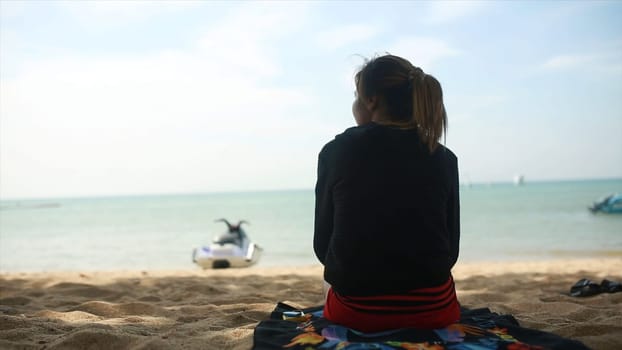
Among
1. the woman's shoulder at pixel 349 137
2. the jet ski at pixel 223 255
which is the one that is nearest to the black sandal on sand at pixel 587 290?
the woman's shoulder at pixel 349 137

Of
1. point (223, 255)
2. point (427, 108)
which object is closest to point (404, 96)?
point (427, 108)

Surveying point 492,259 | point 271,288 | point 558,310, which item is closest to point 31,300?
point 271,288

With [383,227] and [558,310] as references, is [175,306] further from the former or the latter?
[558,310]

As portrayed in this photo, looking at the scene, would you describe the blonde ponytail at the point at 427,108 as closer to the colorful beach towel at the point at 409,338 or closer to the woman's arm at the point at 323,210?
the woman's arm at the point at 323,210

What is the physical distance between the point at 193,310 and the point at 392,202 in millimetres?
1972

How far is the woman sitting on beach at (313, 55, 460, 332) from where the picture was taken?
211 cm

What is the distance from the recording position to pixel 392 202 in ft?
6.90

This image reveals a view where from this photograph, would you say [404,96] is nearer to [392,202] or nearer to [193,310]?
[392,202]

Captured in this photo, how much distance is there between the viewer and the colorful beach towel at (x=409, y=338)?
2078mm

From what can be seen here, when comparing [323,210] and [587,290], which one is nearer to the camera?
[323,210]

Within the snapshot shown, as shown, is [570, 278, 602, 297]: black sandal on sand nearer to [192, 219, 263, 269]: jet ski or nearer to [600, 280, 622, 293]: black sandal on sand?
[600, 280, 622, 293]: black sandal on sand

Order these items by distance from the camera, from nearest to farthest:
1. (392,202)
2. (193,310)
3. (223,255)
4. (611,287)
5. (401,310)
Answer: (392,202) → (401,310) → (193,310) → (611,287) → (223,255)

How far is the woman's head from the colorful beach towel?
81cm

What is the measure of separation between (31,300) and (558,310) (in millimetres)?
3961
